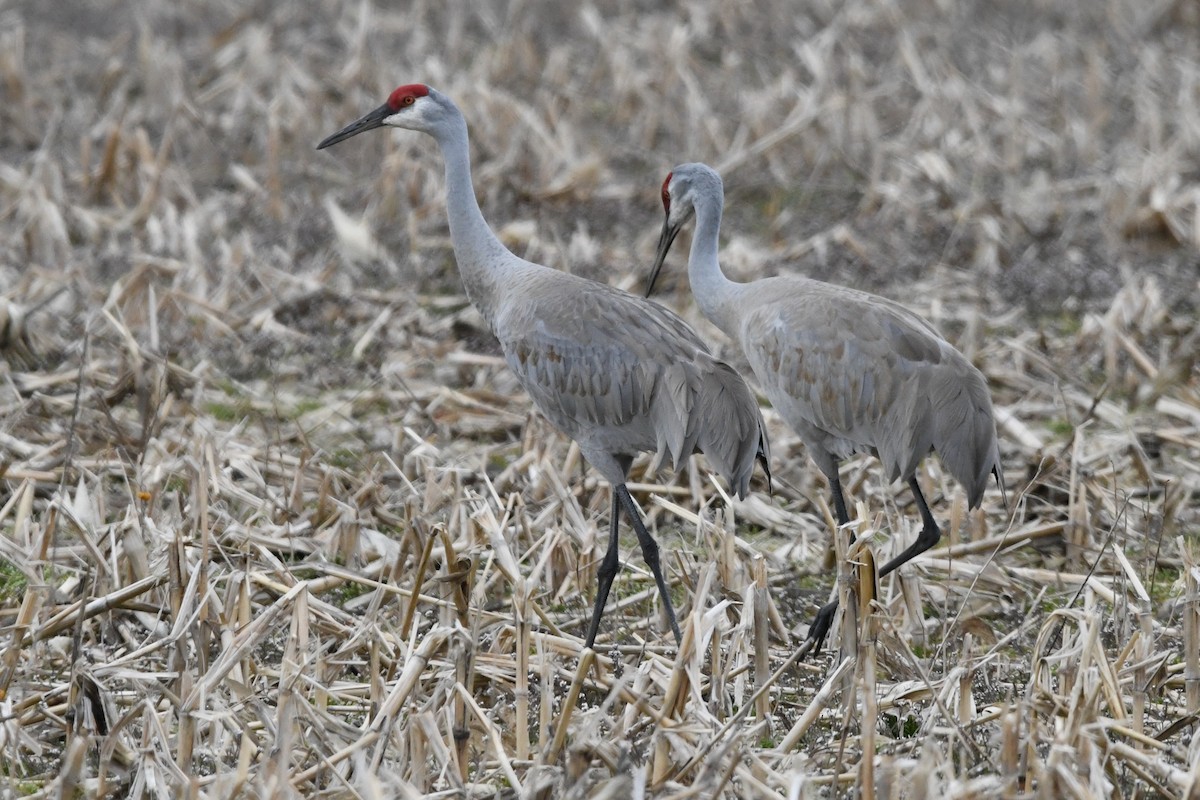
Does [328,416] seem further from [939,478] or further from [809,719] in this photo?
[809,719]

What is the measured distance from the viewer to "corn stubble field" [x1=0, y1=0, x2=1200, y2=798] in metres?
3.42

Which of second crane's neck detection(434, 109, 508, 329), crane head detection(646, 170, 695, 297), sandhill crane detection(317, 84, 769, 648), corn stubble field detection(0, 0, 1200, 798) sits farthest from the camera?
crane head detection(646, 170, 695, 297)

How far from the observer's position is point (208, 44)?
36.1 feet

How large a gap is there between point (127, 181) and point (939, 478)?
16.1 ft

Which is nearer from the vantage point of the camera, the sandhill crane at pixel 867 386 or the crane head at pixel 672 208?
the sandhill crane at pixel 867 386

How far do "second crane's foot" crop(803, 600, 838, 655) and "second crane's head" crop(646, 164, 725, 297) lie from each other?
1250 mm

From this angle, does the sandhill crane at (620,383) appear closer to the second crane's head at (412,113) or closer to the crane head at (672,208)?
the second crane's head at (412,113)

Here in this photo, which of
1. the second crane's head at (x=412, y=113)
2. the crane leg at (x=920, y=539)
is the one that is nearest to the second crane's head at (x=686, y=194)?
the second crane's head at (x=412, y=113)

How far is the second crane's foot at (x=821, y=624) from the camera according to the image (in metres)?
4.34

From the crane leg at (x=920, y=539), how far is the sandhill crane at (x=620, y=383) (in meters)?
0.46

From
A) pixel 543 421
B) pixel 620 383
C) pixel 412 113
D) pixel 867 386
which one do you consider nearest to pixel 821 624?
pixel 867 386

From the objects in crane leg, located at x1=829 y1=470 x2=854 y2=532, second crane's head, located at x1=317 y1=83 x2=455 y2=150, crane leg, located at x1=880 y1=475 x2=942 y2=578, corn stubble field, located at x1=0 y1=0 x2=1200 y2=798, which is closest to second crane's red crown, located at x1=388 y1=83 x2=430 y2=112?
second crane's head, located at x1=317 y1=83 x2=455 y2=150

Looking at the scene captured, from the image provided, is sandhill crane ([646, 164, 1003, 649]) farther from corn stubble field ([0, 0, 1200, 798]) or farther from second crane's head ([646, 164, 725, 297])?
second crane's head ([646, 164, 725, 297])

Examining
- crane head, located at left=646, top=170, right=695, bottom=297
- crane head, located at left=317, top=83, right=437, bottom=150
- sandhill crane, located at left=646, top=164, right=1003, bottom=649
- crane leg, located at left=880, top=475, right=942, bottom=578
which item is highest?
crane head, located at left=317, top=83, right=437, bottom=150
